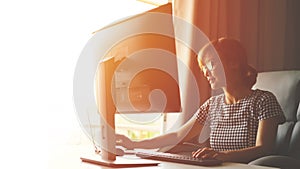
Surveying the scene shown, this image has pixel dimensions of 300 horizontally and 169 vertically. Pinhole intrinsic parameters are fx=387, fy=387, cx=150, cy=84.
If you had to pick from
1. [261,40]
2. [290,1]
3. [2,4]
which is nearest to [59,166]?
[2,4]

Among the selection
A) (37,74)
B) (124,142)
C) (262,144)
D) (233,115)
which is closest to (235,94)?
(233,115)

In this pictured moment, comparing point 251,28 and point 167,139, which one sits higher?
point 251,28

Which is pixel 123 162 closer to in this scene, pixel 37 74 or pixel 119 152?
pixel 119 152

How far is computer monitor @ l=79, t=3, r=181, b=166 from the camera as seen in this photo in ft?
4.35

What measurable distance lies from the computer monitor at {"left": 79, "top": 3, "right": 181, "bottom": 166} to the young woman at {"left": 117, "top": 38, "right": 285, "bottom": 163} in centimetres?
25

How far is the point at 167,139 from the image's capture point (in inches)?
76.7

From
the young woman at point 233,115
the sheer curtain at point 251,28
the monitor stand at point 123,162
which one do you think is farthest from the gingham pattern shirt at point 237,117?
the monitor stand at point 123,162

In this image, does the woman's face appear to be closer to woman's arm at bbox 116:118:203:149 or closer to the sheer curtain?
woman's arm at bbox 116:118:203:149

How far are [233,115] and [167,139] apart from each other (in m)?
0.35

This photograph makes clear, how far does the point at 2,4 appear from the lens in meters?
1.92

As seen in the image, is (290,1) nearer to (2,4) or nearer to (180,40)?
(180,40)

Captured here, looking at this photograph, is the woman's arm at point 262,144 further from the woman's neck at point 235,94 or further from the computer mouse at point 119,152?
the computer mouse at point 119,152

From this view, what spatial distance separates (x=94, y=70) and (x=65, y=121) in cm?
77

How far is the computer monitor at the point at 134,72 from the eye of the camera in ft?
4.35
